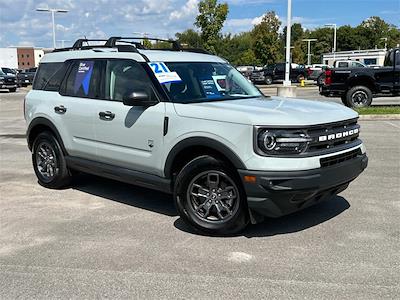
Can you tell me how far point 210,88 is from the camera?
551cm

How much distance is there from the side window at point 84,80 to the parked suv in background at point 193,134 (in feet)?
0.04

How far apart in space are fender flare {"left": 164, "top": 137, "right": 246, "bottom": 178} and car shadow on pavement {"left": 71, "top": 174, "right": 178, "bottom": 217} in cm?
81

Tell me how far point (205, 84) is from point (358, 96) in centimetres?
1229

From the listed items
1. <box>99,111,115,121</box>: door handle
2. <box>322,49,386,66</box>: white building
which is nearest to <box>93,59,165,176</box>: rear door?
<box>99,111,115,121</box>: door handle

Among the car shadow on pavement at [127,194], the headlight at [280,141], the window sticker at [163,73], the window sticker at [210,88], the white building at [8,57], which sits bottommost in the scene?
the car shadow on pavement at [127,194]

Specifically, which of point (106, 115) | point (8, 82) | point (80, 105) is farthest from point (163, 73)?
point (8, 82)

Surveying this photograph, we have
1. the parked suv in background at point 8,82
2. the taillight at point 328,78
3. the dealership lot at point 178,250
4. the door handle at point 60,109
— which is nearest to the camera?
the dealership lot at point 178,250

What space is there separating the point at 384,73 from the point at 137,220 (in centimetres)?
1370

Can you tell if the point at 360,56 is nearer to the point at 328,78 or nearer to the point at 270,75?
the point at 270,75

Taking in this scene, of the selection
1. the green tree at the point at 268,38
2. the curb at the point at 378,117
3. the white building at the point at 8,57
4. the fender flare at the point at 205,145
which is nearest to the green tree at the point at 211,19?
the green tree at the point at 268,38

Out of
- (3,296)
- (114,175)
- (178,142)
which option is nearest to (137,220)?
(114,175)

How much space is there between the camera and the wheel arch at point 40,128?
647cm

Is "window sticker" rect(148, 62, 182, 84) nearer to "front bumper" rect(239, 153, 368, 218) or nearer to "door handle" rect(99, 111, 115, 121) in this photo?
"door handle" rect(99, 111, 115, 121)

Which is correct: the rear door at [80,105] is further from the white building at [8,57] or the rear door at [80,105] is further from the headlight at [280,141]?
the white building at [8,57]
